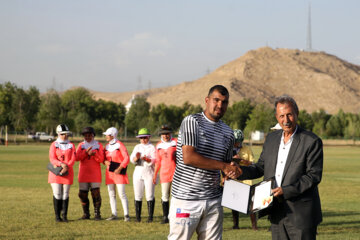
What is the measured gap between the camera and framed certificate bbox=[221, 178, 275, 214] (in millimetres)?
5246

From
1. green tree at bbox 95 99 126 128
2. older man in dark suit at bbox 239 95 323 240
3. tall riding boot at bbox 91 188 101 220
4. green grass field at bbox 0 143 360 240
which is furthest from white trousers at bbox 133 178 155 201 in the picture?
green tree at bbox 95 99 126 128

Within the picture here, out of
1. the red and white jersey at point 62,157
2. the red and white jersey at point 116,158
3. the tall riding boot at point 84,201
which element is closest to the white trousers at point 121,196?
the red and white jersey at point 116,158

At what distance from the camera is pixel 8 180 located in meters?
24.1

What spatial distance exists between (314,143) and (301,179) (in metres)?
0.39

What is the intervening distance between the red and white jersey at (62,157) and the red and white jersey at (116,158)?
86 cm

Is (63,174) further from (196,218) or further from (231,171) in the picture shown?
(231,171)

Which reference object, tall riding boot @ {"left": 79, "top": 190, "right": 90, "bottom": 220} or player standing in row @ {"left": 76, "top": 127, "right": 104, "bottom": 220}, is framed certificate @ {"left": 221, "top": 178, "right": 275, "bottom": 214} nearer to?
player standing in row @ {"left": 76, "top": 127, "right": 104, "bottom": 220}

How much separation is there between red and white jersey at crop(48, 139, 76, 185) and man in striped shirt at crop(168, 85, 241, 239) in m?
7.32

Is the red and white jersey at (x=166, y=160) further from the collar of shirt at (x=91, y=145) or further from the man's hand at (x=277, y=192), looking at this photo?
the man's hand at (x=277, y=192)

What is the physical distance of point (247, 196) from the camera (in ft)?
17.6

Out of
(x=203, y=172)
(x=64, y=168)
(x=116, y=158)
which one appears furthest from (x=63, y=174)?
(x=203, y=172)

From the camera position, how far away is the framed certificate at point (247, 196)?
17.2ft

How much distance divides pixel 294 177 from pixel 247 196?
1.70 ft

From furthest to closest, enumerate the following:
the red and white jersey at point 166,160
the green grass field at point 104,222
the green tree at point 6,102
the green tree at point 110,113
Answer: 1. the green tree at point 110,113
2. the green tree at point 6,102
3. the red and white jersey at point 166,160
4. the green grass field at point 104,222
